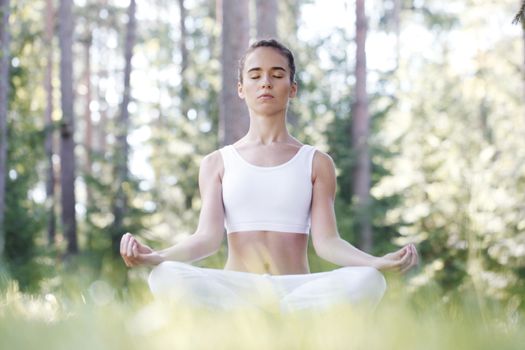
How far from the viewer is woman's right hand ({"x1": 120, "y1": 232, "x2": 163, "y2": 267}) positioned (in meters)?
3.58

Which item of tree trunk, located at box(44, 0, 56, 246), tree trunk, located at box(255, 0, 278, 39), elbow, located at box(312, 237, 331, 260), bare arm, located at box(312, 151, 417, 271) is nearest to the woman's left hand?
bare arm, located at box(312, 151, 417, 271)

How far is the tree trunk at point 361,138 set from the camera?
18.1 meters

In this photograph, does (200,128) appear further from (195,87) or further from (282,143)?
(282,143)

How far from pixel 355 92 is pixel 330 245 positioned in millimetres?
15170

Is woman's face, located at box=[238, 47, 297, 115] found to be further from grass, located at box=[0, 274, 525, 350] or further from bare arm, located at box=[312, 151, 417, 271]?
grass, located at box=[0, 274, 525, 350]

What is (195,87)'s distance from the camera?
22875mm

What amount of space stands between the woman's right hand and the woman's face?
1.09 metres

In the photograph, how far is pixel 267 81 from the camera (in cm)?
443

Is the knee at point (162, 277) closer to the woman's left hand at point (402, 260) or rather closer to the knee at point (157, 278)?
the knee at point (157, 278)

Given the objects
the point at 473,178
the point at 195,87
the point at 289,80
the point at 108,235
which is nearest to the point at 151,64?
the point at 195,87

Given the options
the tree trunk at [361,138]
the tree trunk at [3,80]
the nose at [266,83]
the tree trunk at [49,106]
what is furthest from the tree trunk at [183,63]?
the nose at [266,83]

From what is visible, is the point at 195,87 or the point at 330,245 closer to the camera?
the point at 330,245

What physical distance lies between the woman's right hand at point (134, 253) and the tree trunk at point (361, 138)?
14485 mm

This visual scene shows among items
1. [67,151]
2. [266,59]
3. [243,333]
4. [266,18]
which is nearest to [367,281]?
[266,59]
